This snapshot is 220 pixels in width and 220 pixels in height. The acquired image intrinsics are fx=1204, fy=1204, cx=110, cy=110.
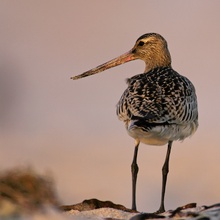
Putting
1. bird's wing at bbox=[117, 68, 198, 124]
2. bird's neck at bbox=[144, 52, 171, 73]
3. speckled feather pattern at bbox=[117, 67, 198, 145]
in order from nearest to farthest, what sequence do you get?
speckled feather pattern at bbox=[117, 67, 198, 145] < bird's wing at bbox=[117, 68, 198, 124] < bird's neck at bbox=[144, 52, 171, 73]

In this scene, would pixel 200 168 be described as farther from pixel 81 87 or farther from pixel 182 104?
pixel 81 87

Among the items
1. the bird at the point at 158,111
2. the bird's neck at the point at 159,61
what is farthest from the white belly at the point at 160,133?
the bird's neck at the point at 159,61

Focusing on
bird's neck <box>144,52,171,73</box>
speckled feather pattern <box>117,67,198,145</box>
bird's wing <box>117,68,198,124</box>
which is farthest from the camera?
bird's neck <box>144,52,171,73</box>

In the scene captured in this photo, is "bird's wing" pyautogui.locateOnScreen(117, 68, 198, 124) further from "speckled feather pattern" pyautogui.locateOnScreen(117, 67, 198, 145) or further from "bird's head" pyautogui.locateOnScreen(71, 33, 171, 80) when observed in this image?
"bird's head" pyautogui.locateOnScreen(71, 33, 171, 80)

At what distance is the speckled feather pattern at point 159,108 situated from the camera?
39.9 ft

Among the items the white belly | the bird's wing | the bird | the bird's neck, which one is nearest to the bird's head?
the bird's neck

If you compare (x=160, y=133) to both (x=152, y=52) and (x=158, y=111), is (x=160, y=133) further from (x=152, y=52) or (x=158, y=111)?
(x=152, y=52)

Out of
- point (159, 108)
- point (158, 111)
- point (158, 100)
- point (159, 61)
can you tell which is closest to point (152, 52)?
point (159, 61)

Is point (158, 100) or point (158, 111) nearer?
point (158, 111)

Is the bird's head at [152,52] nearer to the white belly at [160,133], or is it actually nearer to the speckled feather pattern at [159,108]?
the speckled feather pattern at [159,108]

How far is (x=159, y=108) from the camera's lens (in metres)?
12.4

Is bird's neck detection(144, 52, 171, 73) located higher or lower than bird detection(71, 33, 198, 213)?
higher

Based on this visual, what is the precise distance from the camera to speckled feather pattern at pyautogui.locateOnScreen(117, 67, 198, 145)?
12164 millimetres

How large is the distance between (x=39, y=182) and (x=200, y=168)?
9.25 meters
